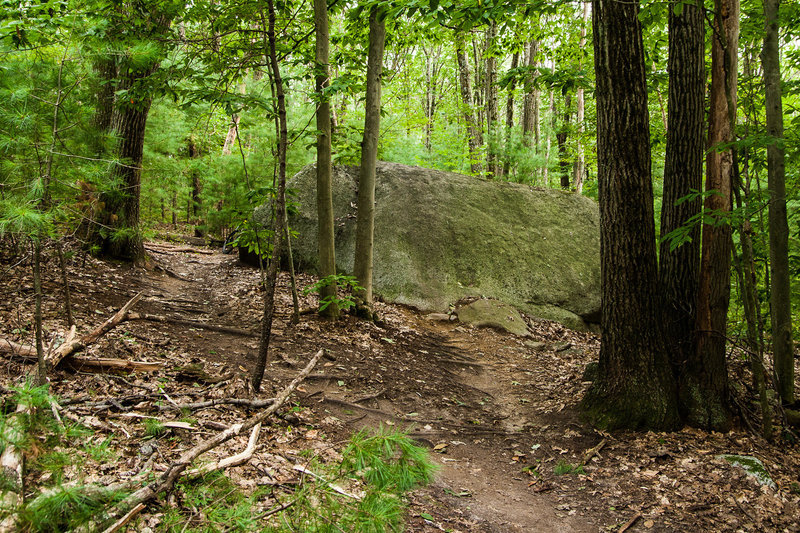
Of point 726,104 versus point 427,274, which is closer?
point 726,104

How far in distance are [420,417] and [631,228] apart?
2689 mm

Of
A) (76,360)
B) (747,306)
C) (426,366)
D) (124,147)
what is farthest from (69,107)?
(747,306)

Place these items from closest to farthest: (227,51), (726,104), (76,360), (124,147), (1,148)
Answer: (1,148) → (76,360) → (726,104) → (227,51) → (124,147)

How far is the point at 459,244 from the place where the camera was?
31.9 ft

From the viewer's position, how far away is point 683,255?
4410 millimetres

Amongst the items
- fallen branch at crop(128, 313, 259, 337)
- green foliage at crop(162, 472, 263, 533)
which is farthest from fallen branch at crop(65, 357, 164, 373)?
green foliage at crop(162, 472, 263, 533)

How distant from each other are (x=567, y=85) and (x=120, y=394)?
5113 mm

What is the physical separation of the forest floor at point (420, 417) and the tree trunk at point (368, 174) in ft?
2.17

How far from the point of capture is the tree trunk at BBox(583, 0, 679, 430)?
4.25 m

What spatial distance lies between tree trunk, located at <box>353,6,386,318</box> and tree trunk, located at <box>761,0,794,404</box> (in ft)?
15.0

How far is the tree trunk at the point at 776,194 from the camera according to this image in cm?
380

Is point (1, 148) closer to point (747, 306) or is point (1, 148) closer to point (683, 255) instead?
point (683, 255)

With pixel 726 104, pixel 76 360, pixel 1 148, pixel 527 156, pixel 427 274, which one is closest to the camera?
pixel 1 148

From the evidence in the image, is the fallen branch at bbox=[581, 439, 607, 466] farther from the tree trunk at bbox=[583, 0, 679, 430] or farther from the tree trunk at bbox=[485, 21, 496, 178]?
the tree trunk at bbox=[485, 21, 496, 178]
